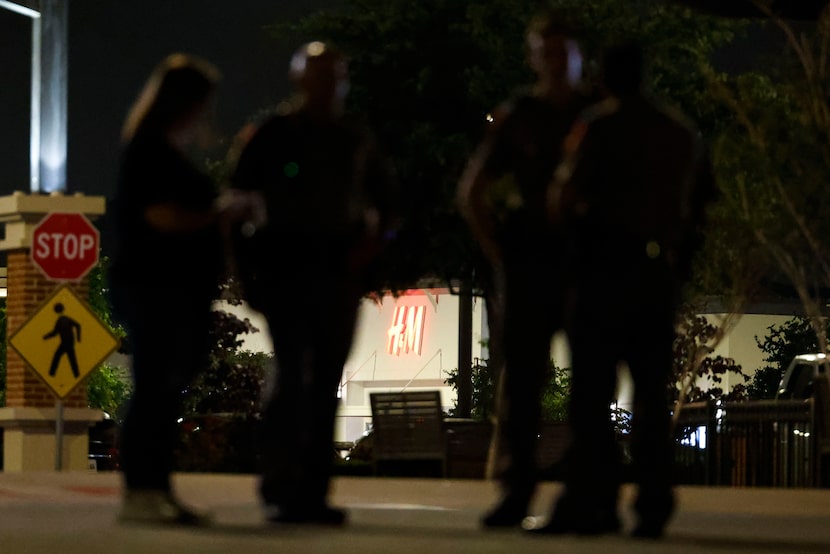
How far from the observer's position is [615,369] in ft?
23.8

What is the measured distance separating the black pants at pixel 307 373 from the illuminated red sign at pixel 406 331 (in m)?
60.3

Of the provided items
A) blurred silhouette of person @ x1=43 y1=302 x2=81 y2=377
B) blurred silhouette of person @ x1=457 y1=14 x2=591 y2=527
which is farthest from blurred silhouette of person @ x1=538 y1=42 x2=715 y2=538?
blurred silhouette of person @ x1=43 y1=302 x2=81 y2=377

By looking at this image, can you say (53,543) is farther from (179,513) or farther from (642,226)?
(642,226)

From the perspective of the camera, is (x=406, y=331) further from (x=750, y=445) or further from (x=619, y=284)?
(x=619, y=284)

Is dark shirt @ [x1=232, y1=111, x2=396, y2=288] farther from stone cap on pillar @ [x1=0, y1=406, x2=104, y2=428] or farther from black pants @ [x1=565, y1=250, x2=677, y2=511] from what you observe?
stone cap on pillar @ [x1=0, y1=406, x2=104, y2=428]

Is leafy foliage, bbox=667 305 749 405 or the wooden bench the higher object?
leafy foliage, bbox=667 305 749 405

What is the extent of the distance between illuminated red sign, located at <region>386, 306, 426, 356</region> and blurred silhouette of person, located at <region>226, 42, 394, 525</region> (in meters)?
60.2

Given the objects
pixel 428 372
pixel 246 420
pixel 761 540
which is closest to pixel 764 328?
pixel 428 372

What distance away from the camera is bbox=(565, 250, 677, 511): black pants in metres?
7.18

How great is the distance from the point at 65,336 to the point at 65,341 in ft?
0.15

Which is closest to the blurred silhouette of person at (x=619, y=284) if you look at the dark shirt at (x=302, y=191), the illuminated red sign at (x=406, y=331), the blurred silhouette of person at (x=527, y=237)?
the blurred silhouette of person at (x=527, y=237)

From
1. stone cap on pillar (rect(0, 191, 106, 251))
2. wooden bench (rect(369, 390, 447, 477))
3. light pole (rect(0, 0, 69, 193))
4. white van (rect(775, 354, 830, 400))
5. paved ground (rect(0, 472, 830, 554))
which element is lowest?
paved ground (rect(0, 472, 830, 554))

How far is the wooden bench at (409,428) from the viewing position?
19516 mm

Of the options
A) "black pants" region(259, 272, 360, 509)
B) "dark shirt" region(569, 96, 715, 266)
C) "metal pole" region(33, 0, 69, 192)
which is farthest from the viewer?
"metal pole" region(33, 0, 69, 192)
